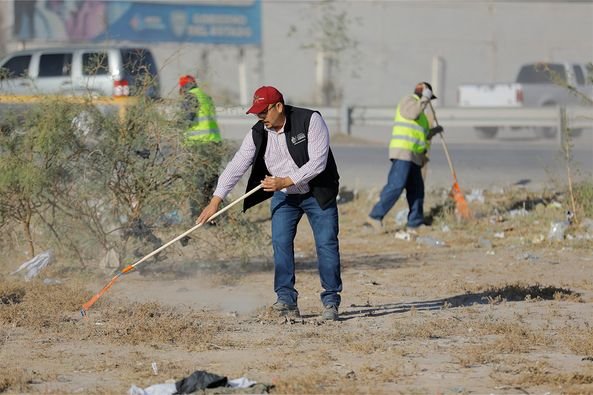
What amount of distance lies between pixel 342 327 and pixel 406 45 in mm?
31495

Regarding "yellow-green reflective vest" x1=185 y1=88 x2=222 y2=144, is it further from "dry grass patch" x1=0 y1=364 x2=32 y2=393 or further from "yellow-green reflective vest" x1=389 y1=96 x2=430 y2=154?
"dry grass patch" x1=0 y1=364 x2=32 y2=393

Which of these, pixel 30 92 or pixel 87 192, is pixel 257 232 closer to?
pixel 87 192

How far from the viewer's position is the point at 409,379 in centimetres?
653

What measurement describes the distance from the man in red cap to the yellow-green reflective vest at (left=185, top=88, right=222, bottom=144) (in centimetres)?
210

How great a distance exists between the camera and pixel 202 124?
1154 centimetres

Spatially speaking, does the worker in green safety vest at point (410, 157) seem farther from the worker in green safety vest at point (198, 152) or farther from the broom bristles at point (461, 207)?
the worker in green safety vest at point (198, 152)

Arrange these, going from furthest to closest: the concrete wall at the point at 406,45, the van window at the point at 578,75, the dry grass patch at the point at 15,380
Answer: the concrete wall at the point at 406,45
the van window at the point at 578,75
the dry grass patch at the point at 15,380

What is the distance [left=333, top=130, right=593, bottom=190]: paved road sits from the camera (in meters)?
16.5

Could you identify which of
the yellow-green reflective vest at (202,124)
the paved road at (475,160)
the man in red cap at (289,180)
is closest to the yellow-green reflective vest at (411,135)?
the paved road at (475,160)

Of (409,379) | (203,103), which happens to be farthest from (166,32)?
(409,379)

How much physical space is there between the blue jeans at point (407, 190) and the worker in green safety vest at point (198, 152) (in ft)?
9.79

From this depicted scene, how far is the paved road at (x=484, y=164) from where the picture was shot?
1650 cm

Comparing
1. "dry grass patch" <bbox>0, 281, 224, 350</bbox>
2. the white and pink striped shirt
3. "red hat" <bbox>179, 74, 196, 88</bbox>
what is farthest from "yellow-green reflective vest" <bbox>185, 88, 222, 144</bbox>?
the white and pink striped shirt

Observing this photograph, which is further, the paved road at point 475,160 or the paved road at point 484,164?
the paved road at point 475,160
